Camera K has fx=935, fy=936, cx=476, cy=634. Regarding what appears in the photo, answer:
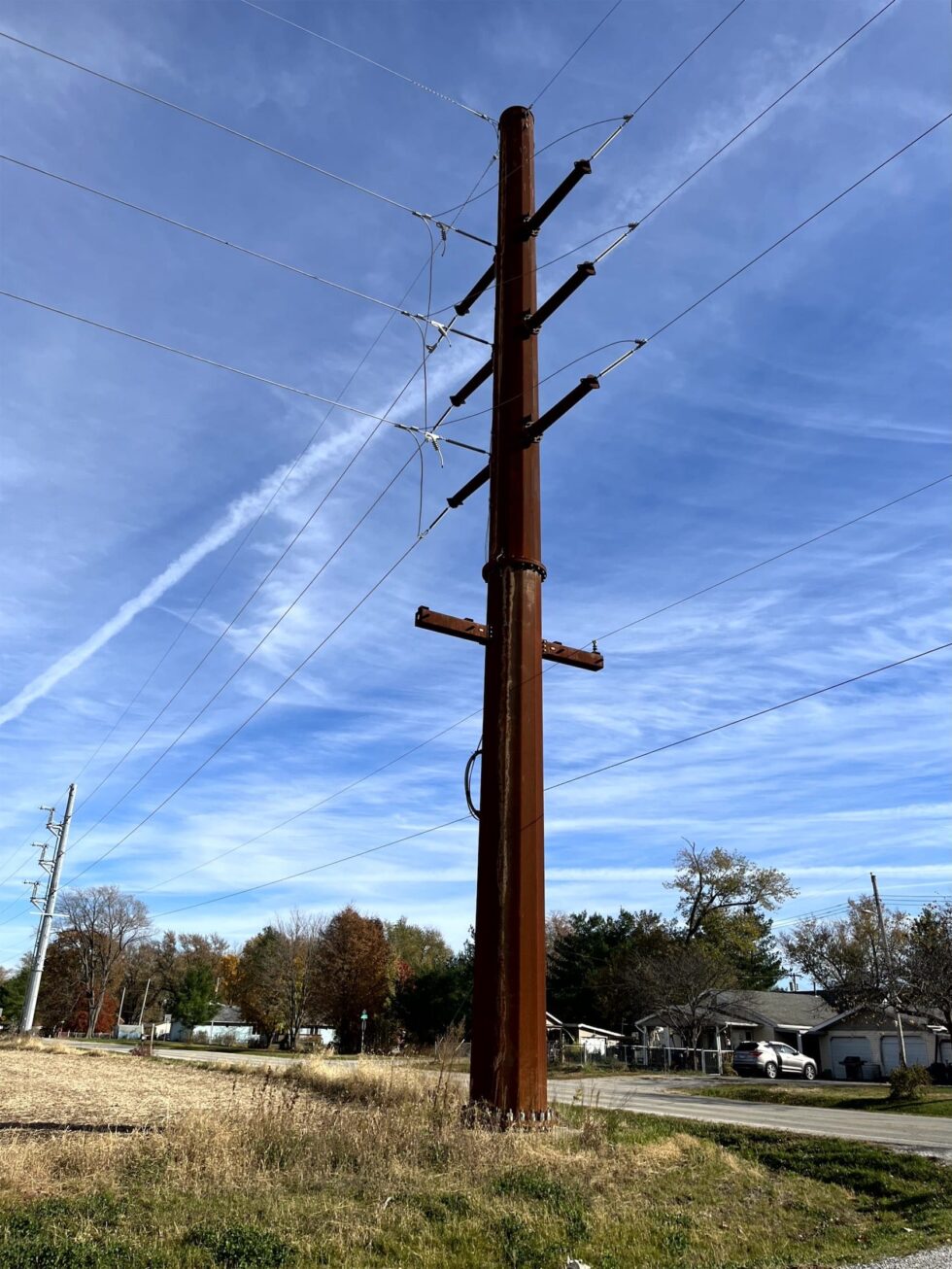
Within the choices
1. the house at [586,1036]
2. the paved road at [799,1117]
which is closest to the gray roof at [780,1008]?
the house at [586,1036]

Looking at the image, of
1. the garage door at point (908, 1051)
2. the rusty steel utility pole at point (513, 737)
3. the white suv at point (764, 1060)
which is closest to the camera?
the rusty steel utility pole at point (513, 737)

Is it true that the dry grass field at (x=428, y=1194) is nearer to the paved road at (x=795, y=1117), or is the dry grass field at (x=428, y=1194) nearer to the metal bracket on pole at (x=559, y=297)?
the paved road at (x=795, y=1117)

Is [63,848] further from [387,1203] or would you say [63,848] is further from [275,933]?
[387,1203]

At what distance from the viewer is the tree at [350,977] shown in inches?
2525

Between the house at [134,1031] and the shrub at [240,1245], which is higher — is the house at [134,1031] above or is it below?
above

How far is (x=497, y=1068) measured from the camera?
A: 38.4 ft

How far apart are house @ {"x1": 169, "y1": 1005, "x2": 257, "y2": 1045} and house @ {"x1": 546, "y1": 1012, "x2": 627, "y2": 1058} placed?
3140cm

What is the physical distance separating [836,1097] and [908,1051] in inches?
839

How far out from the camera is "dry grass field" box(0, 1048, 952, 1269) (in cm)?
667

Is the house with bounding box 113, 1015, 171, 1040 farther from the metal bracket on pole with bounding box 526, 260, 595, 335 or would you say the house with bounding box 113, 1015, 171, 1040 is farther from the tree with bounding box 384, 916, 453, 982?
the metal bracket on pole with bounding box 526, 260, 595, 335

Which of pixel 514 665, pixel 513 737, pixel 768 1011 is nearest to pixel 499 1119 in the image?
pixel 513 737

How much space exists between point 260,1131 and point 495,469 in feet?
31.1

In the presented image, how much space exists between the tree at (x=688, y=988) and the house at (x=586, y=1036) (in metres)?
8.47

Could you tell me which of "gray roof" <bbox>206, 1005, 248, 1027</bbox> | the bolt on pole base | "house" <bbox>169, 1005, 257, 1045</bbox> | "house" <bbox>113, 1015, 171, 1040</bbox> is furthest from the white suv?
"gray roof" <bbox>206, 1005, 248, 1027</bbox>
